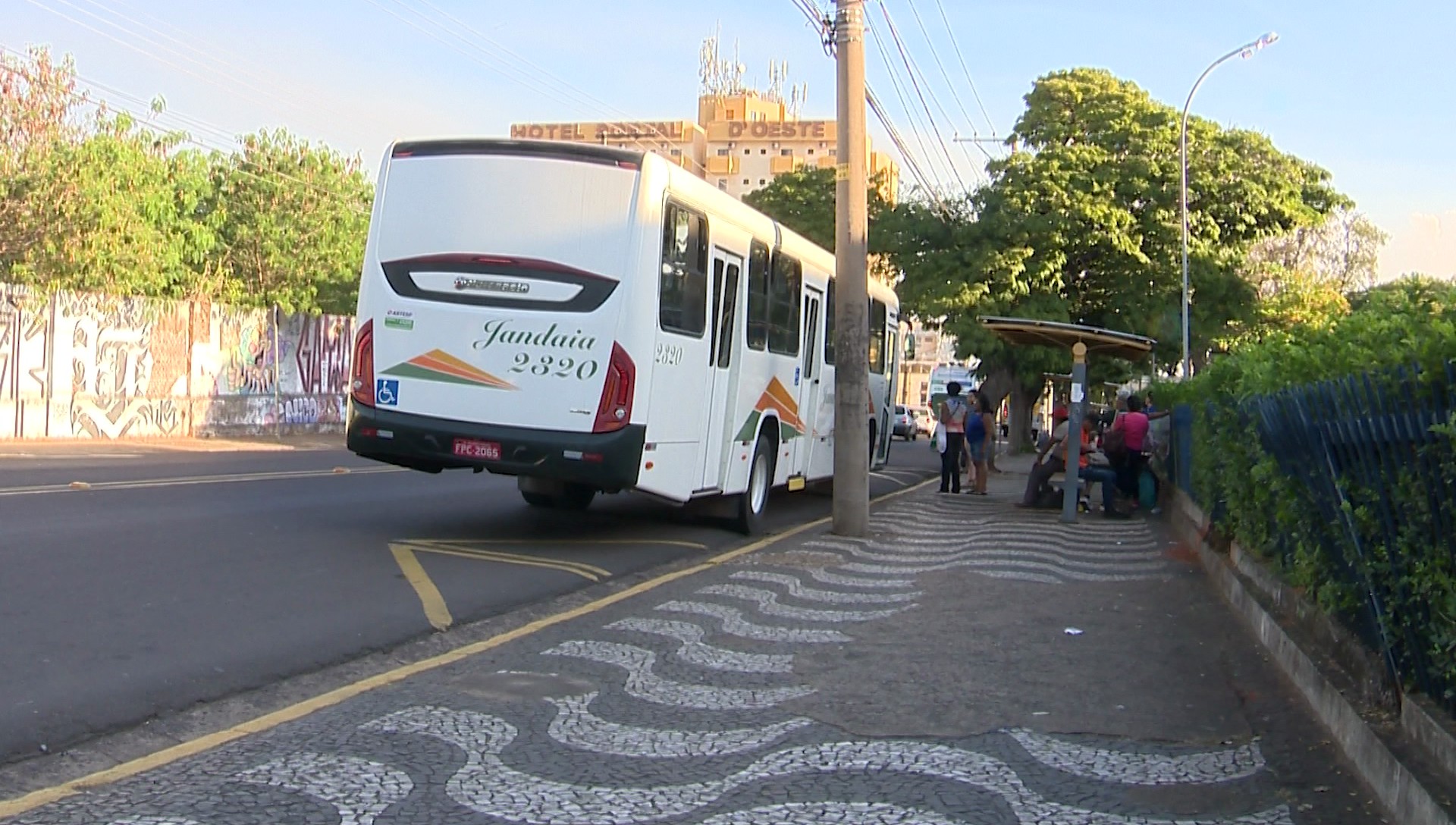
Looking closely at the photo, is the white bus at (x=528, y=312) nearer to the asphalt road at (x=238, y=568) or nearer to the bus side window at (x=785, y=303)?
the asphalt road at (x=238, y=568)

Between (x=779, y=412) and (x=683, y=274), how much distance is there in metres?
3.63

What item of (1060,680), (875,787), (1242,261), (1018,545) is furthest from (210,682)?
(1242,261)

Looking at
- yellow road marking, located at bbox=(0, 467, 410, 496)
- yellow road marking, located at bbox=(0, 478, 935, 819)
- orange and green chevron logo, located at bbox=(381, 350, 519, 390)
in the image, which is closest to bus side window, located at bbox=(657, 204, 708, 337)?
orange and green chevron logo, located at bbox=(381, 350, 519, 390)

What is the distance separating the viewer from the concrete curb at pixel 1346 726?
14.9 ft

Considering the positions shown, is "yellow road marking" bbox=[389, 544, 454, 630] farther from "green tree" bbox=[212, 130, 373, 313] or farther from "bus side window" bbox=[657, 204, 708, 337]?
"green tree" bbox=[212, 130, 373, 313]

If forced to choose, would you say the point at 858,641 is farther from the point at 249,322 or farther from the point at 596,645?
the point at 249,322

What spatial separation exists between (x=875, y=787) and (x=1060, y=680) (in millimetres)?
2341

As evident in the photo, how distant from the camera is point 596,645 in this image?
7602 millimetres

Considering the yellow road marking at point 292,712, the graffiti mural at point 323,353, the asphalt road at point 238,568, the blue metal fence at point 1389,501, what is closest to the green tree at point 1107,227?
the graffiti mural at point 323,353

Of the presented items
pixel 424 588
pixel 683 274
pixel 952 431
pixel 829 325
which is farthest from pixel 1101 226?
pixel 424 588

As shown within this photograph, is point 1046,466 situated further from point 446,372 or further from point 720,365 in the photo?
point 446,372

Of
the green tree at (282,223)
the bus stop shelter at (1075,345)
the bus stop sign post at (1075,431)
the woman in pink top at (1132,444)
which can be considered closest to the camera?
the bus stop shelter at (1075,345)

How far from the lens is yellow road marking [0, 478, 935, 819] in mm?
4691

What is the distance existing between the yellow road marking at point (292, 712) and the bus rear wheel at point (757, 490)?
11.9 feet
